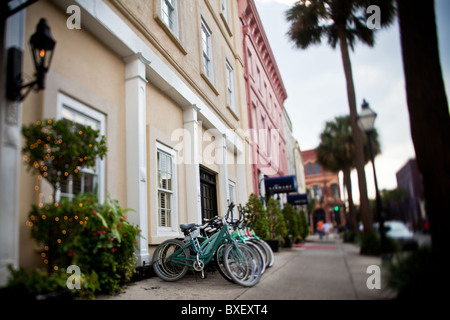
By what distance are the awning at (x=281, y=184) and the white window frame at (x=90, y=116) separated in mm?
9658

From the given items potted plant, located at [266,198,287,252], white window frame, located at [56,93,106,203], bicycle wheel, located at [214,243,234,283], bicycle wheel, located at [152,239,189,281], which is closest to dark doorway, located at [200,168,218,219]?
potted plant, located at [266,198,287,252]

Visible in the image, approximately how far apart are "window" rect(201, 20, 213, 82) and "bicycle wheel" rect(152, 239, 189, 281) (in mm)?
4980

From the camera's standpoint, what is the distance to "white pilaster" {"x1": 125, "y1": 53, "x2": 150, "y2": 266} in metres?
4.55

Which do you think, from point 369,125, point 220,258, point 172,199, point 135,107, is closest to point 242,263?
point 220,258

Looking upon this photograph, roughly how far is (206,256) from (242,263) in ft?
1.96

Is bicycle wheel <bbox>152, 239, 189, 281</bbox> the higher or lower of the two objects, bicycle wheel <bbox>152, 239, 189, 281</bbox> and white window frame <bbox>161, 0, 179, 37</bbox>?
the lower

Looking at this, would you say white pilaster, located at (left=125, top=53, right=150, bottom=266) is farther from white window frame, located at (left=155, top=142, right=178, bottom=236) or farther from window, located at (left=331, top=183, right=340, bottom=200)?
window, located at (left=331, top=183, right=340, bottom=200)

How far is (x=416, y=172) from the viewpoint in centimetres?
250

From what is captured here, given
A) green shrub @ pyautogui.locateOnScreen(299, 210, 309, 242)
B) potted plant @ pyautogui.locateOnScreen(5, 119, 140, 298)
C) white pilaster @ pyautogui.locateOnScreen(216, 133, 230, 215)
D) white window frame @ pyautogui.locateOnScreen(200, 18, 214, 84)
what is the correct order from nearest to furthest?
potted plant @ pyautogui.locateOnScreen(5, 119, 140, 298)
white window frame @ pyautogui.locateOnScreen(200, 18, 214, 84)
white pilaster @ pyautogui.locateOnScreen(216, 133, 230, 215)
green shrub @ pyautogui.locateOnScreen(299, 210, 309, 242)

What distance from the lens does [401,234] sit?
2.25 meters

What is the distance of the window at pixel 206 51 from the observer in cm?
842

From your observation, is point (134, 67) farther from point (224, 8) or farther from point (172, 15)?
point (224, 8)

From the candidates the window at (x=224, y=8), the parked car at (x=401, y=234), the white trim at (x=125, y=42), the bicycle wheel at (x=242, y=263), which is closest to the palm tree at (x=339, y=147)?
the parked car at (x=401, y=234)
